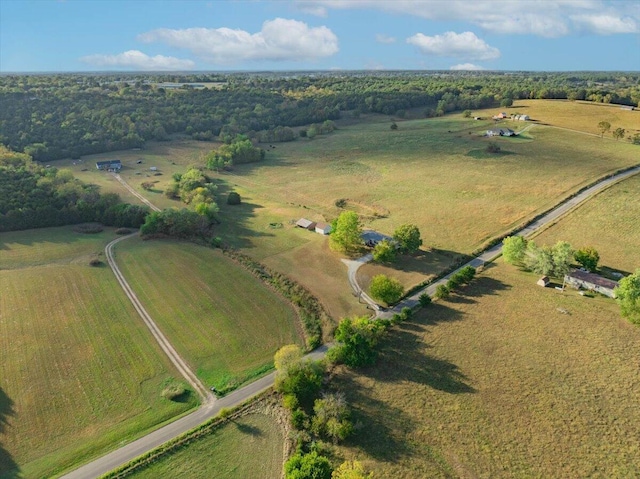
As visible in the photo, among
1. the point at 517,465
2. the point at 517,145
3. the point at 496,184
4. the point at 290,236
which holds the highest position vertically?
the point at 517,145

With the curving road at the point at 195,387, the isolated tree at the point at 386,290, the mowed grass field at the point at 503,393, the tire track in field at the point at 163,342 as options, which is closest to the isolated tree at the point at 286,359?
the curving road at the point at 195,387

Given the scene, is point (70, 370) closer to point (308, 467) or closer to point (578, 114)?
point (308, 467)

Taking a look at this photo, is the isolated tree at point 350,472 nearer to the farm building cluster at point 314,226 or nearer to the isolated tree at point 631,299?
the isolated tree at point 631,299

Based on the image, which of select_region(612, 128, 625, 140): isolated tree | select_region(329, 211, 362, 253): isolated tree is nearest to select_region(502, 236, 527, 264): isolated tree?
select_region(329, 211, 362, 253): isolated tree

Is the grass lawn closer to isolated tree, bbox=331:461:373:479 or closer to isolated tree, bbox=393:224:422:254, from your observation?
isolated tree, bbox=331:461:373:479

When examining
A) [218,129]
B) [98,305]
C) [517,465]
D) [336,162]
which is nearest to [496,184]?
[336,162]

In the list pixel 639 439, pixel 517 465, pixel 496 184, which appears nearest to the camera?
pixel 517 465

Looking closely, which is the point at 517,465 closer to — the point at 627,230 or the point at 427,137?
the point at 627,230
